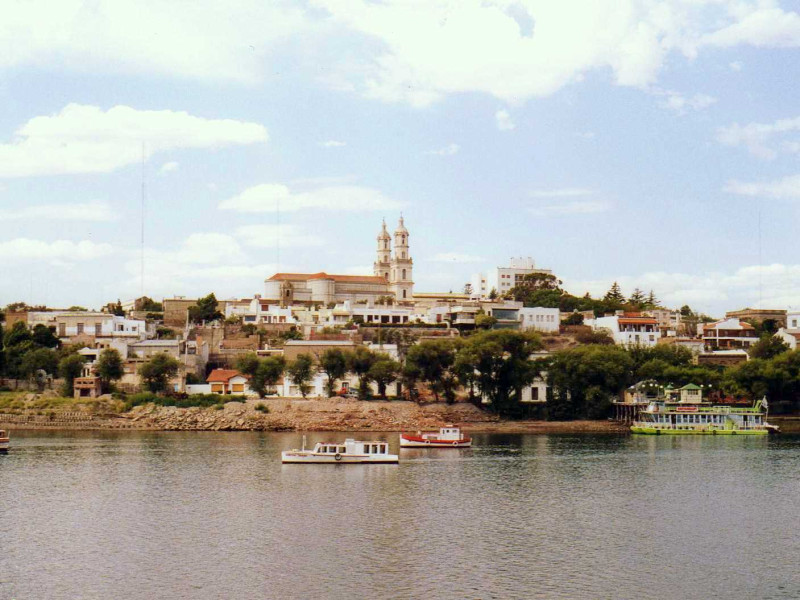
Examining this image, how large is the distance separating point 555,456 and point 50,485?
2573 cm

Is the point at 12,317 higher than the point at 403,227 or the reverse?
the reverse

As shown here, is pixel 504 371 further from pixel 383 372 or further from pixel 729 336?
pixel 729 336

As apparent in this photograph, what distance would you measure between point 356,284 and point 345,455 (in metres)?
74.9

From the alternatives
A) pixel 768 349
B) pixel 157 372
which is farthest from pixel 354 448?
pixel 768 349

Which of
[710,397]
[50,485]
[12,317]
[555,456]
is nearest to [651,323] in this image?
[710,397]

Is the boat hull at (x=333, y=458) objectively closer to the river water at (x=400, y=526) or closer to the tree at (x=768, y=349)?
the river water at (x=400, y=526)

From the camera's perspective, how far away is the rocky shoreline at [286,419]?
70.4 meters

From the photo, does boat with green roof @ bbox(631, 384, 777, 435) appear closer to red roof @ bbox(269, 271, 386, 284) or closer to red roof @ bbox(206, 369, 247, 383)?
red roof @ bbox(206, 369, 247, 383)

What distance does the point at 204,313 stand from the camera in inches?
4011

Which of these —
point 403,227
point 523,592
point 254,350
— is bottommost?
point 523,592

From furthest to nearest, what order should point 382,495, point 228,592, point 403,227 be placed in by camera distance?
1. point 403,227
2. point 382,495
3. point 228,592

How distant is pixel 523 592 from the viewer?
25578 millimetres

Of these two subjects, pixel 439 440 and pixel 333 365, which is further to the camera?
pixel 333 365

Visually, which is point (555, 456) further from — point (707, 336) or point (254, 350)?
point (707, 336)
